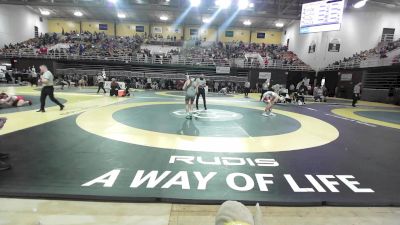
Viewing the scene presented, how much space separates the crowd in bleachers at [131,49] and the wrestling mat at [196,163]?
23.8m

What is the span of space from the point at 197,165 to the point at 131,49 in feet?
103

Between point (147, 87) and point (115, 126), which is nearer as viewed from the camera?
point (115, 126)

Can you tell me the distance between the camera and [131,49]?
33.0m

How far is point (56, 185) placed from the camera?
3307 mm

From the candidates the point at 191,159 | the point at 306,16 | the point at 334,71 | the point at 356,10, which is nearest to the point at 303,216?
the point at 191,159

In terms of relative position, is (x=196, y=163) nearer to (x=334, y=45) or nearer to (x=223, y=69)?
(x=223, y=69)

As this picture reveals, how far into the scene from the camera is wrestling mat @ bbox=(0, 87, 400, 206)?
3.25 m

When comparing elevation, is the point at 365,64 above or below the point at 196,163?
above

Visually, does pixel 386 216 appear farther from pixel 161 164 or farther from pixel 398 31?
pixel 398 31

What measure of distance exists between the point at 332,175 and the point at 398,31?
31.3 m

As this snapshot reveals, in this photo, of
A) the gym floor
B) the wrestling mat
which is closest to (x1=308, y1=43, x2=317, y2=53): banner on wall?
the wrestling mat

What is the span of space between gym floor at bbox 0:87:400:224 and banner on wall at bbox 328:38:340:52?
78.7 ft

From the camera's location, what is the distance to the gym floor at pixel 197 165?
3146 millimetres

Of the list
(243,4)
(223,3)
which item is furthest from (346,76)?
(223,3)
